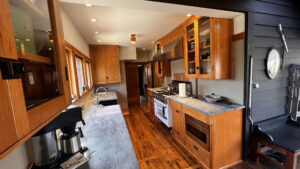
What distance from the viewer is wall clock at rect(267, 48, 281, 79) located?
5.91ft

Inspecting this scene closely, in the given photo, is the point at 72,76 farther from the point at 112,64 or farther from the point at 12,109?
the point at 112,64

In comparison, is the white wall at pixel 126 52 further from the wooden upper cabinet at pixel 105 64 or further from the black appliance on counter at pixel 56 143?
the black appliance on counter at pixel 56 143

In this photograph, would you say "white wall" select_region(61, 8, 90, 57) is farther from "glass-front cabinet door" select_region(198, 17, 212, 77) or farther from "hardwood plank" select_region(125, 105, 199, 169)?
"hardwood plank" select_region(125, 105, 199, 169)

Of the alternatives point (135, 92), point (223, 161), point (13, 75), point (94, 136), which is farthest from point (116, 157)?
point (135, 92)

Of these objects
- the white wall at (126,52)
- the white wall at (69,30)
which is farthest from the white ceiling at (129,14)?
the white wall at (126,52)

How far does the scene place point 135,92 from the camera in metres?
6.43

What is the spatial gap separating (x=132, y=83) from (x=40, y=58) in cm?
579

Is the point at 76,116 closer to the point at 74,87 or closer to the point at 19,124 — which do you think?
the point at 19,124

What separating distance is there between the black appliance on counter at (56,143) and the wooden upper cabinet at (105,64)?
3.12 meters

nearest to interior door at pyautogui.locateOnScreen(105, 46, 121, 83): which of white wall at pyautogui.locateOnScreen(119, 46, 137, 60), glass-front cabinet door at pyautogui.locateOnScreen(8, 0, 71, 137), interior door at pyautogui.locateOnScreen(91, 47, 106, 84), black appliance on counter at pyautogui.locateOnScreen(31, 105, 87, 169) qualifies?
interior door at pyautogui.locateOnScreen(91, 47, 106, 84)

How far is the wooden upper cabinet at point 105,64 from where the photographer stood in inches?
156

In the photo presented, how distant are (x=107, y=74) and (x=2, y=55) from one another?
3.97 m

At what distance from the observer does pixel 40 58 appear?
60 cm

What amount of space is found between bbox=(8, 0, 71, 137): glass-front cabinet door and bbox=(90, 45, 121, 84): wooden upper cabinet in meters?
3.54
